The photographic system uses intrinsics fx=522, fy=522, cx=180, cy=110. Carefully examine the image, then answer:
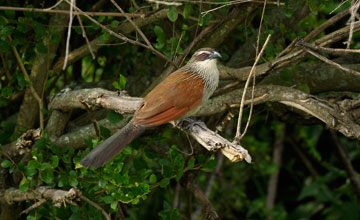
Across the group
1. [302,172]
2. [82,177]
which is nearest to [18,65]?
[82,177]

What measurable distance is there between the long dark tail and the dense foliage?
0.19 meters

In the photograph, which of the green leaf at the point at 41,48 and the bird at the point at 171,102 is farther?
the green leaf at the point at 41,48

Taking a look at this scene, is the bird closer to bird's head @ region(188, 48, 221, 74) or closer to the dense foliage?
bird's head @ region(188, 48, 221, 74)

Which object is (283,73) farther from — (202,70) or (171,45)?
(171,45)

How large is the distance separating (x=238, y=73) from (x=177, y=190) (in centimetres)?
211

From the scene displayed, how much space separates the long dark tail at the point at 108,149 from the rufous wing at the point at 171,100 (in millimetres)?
117

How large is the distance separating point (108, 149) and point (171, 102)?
53 centimetres

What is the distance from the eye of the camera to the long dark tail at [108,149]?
2848 mm

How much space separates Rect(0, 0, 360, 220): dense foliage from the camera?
3236 millimetres

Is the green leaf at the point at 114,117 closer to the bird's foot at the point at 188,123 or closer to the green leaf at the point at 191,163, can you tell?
the bird's foot at the point at 188,123

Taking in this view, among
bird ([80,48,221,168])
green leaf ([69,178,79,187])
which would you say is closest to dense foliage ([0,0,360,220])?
green leaf ([69,178,79,187])

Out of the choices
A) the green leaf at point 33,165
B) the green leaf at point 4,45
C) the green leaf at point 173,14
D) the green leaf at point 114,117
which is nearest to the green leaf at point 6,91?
the green leaf at point 4,45

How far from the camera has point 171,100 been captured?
322cm

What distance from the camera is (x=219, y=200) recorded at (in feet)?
18.2
